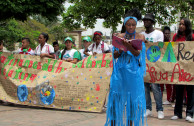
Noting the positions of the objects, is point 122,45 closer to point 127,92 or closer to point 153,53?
point 127,92

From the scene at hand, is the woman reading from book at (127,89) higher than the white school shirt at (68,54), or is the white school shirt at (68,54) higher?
the white school shirt at (68,54)

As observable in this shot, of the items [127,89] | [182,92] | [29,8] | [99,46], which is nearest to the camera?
[127,89]

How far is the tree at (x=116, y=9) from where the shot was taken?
1351 cm

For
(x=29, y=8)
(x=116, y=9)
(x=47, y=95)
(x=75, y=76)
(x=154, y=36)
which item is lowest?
(x=47, y=95)

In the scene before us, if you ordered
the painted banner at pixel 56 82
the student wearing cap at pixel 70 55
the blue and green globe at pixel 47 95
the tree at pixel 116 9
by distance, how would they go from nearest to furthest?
the painted banner at pixel 56 82
the blue and green globe at pixel 47 95
the student wearing cap at pixel 70 55
the tree at pixel 116 9

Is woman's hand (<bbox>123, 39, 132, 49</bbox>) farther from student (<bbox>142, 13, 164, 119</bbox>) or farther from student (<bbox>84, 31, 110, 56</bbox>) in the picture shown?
student (<bbox>84, 31, 110, 56</bbox>)

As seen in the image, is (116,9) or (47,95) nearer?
(47,95)

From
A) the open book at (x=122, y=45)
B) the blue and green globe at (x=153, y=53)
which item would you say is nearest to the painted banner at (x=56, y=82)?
the blue and green globe at (x=153, y=53)

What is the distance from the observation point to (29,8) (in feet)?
23.1

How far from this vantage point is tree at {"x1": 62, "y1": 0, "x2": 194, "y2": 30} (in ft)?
44.3

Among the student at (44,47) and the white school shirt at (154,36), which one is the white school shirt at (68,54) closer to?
the student at (44,47)

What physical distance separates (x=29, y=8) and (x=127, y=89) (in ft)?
14.3

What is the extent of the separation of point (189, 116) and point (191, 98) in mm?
334

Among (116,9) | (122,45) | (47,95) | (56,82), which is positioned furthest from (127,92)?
(116,9)
